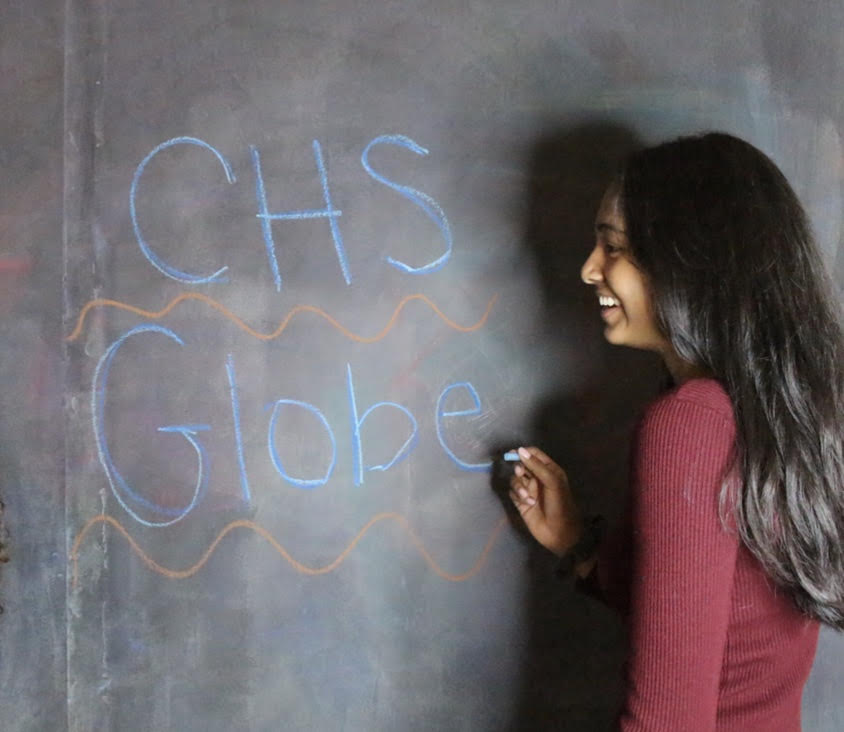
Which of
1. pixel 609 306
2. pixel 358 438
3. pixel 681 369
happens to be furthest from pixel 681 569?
pixel 358 438

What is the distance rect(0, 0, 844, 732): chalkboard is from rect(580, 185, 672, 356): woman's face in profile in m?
0.28

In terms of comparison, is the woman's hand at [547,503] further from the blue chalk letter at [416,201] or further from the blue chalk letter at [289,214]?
the blue chalk letter at [289,214]

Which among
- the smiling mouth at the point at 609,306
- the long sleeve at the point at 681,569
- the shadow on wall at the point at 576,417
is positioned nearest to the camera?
the long sleeve at the point at 681,569

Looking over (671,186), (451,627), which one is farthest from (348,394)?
(671,186)

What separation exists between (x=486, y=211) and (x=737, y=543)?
2.27ft

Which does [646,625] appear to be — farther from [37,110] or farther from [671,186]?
[37,110]

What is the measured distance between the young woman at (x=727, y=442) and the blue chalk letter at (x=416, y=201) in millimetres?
347

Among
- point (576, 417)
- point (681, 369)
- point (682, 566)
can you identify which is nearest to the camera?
point (682, 566)

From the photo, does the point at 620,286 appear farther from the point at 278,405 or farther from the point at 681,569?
the point at 278,405

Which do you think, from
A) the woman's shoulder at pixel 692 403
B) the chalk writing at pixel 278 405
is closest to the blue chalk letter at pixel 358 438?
the chalk writing at pixel 278 405

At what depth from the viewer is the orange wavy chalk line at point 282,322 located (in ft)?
4.17

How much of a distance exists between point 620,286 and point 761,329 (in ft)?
0.59

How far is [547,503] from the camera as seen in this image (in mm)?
1331

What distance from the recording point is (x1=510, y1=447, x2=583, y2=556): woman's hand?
1.32 m
